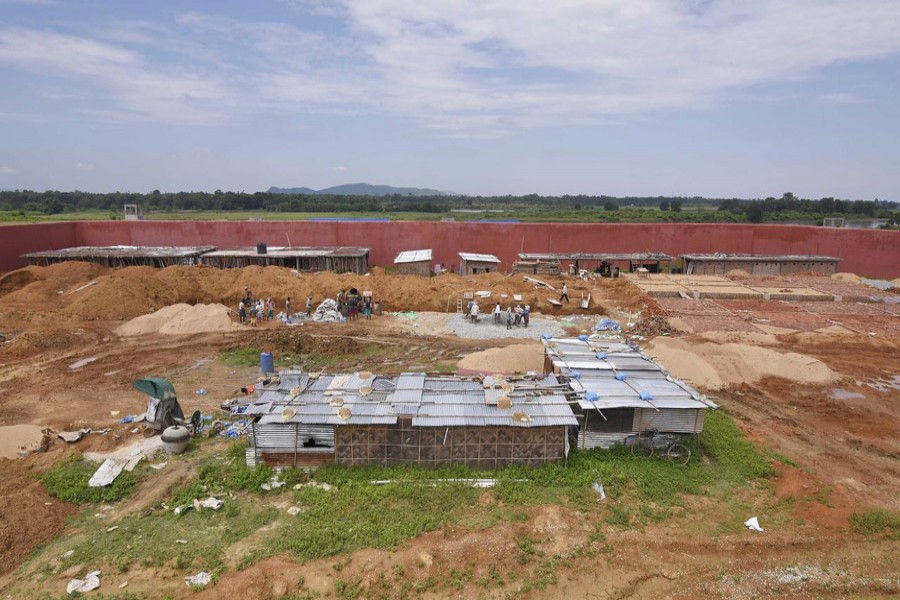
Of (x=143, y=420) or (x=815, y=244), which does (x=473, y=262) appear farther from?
(x=815, y=244)

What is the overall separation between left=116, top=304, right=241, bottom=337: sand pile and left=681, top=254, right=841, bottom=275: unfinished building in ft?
98.7

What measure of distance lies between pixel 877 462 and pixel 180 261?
33607mm

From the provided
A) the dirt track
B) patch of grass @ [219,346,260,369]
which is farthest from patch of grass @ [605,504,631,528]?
patch of grass @ [219,346,260,369]

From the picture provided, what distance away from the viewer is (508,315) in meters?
23.5

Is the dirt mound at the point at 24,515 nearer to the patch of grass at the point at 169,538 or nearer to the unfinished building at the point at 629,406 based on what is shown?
the patch of grass at the point at 169,538

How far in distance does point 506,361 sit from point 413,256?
15.9 meters

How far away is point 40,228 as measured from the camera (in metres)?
32.9

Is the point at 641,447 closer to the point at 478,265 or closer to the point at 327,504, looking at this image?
the point at 327,504

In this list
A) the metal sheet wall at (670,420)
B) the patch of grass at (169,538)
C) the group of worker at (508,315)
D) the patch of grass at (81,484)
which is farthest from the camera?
the group of worker at (508,315)

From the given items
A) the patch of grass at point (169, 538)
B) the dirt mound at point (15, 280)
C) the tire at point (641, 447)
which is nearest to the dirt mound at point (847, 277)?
the tire at point (641, 447)

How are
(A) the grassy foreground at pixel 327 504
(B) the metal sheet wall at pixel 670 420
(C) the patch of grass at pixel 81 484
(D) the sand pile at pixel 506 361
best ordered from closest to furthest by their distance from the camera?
(A) the grassy foreground at pixel 327 504, (C) the patch of grass at pixel 81 484, (B) the metal sheet wall at pixel 670 420, (D) the sand pile at pixel 506 361

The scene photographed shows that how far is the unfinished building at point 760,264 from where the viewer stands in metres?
35.3

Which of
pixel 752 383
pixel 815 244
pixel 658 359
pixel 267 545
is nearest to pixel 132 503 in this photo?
pixel 267 545

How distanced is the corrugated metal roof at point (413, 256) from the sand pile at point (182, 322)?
1143cm
